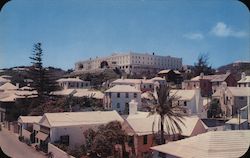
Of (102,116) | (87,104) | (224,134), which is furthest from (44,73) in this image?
(224,134)

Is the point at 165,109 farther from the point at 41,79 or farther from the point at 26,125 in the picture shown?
the point at 41,79

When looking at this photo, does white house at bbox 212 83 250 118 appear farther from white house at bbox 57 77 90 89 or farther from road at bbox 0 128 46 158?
white house at bbox 57 77 90 89

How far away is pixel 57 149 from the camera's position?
1010 centimetres

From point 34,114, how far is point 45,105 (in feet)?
3.37

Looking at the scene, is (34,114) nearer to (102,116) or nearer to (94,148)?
(102,116)

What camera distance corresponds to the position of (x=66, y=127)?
11727 millimetres

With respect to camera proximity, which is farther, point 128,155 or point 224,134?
point 128,155

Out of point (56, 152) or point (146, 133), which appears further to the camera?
point (146, 133)

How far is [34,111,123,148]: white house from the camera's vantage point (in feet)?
38.0

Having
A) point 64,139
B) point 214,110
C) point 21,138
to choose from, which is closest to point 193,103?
point 214,110

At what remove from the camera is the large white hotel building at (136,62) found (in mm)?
32188

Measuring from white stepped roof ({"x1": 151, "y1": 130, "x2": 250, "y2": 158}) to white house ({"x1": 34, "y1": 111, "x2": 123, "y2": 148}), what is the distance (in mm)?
5214

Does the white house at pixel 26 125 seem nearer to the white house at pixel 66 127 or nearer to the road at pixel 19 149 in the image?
the road at pixel 19 149

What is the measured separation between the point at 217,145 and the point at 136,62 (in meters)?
27.2
